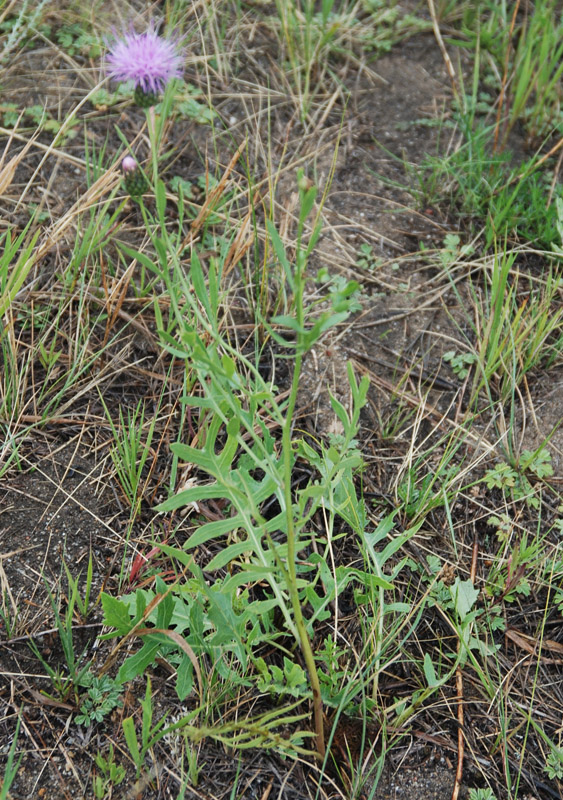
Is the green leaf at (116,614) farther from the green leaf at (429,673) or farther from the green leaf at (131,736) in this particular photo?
the green leaf at (429,673)

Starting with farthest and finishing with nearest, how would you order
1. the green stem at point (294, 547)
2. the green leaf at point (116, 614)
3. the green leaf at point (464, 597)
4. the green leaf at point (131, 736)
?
the green leaf at point (464, 597)
the green leaf at point (116, 614)
the green leaf at point (131, 736)
the green stem at point (294, 547)

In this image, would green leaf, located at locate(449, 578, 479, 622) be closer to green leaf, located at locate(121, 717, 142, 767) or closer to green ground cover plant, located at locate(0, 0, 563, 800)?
green ground cover plant, located at locate(0, 0, 563, 800)

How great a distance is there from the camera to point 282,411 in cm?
213

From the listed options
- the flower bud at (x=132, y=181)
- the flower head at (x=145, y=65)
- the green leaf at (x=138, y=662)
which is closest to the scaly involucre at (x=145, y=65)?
the flower head at (x=145, y=65)

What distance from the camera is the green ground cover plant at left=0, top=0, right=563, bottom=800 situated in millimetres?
1530

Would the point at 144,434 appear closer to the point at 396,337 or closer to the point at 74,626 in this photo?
the point at 74,626

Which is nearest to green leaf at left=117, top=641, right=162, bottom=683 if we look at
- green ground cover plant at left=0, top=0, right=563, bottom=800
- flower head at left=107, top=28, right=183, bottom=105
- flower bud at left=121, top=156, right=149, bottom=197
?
green ground cover plant at left=0, top=0, right=563, bottom=800

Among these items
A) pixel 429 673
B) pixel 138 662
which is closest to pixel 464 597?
pixel 429 673

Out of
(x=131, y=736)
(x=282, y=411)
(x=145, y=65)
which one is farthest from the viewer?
(x=282, y=411)

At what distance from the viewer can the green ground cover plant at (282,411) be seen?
60.2 inches

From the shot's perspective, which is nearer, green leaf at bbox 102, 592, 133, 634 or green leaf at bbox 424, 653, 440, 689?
green leaf at bbox 102, 592, 133, 634

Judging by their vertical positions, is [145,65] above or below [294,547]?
above

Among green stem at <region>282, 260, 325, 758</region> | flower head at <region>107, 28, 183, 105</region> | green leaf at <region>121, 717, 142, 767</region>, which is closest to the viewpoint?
green stem at <region>282, 260, 325, 758</region>

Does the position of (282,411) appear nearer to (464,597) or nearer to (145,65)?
(464,597)
